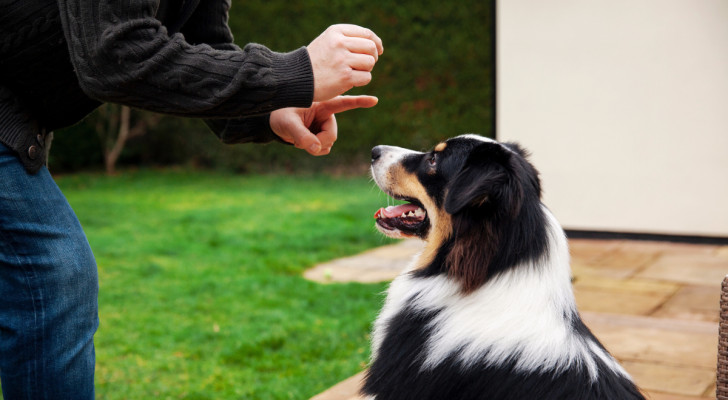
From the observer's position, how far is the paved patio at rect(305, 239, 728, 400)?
3.32 metres

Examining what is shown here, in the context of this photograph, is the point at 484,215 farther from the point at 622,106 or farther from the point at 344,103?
the point at 622,106

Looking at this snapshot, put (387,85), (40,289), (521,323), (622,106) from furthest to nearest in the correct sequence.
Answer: (387,85) → (622,106) → (521,323) → (40,289)

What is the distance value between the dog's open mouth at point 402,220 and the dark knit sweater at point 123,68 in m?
0.92

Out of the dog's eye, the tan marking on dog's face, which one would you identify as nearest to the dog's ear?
the tan marking on dog's face

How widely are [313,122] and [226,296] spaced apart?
3029 mm

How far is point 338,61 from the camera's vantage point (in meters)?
1.54

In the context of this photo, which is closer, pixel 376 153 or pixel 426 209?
pixel 426 209

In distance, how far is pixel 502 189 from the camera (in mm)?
1920

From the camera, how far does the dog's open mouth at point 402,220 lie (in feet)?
7.81

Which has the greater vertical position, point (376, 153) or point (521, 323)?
point (376, 153)

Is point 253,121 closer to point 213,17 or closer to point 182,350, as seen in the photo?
point 213,17

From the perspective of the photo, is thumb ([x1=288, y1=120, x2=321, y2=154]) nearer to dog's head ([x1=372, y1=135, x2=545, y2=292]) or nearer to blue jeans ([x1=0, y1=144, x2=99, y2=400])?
dog's head ([x1=372, y1=135, x2=545, y2=292])

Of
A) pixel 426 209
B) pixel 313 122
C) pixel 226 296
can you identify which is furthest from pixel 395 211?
pixel 226 296

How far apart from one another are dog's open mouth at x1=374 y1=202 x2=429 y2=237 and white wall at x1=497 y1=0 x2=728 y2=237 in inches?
188
